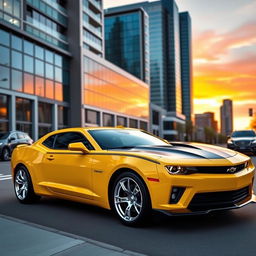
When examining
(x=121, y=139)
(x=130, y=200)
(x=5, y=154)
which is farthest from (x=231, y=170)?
(x=5, y=154)

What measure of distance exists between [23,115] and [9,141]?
666 inches

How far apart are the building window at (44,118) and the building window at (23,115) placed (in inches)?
70.1

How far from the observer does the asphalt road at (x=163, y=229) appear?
13.4 ft

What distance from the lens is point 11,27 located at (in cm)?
3481

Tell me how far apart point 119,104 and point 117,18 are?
64806mm

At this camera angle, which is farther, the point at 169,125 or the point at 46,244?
the point at 169,125

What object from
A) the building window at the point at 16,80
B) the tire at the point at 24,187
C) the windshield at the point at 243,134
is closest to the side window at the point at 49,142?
the tire at the point at 24,187

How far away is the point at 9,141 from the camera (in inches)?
812

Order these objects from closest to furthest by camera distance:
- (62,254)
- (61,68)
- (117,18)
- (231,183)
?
(62,254) < (231,183) < (61,68) < (117,18)

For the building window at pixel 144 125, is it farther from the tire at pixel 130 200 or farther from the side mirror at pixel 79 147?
the tire at pixel 130 200

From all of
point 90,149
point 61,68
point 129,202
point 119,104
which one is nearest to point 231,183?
point 129,202

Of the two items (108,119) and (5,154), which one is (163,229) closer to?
(5,154)

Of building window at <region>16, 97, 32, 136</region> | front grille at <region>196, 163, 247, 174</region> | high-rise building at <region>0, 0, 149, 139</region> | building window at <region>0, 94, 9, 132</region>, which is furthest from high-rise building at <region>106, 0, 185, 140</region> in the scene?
front grille at <region>196, 163, 247, 174</region>

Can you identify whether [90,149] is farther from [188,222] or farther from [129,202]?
[188,222]
